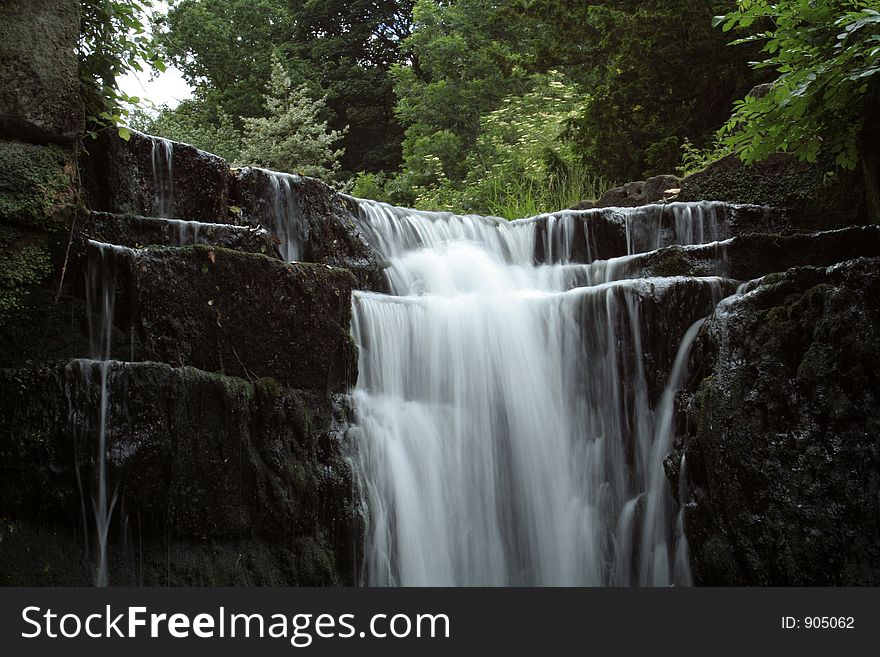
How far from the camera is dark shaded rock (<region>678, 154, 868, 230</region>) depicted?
890 centimetres

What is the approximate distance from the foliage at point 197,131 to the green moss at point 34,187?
1327 centimetres

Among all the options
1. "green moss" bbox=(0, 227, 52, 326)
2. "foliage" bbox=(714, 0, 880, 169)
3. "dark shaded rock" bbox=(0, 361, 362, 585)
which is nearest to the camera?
"dark shaded rock" bbox=(0, 361, 362, 585)

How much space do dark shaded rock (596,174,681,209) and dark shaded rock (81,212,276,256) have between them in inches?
230

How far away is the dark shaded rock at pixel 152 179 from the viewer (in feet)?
22.5

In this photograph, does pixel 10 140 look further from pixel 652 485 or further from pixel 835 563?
pixel 835 563

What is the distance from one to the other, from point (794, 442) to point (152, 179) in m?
5.27

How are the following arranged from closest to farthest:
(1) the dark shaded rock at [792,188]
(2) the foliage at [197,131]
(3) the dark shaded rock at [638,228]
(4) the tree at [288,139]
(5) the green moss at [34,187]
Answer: (5) the green moss at [34,187], (1) the dark shaded rock at [792,188], (3) the dark shaded rock at [638,228], (4) the tree at [288,139], (2) the foliage at [197,131]

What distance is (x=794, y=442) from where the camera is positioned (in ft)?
17.0

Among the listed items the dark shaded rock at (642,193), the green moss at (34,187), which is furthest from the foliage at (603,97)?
the green moss at (34,187)

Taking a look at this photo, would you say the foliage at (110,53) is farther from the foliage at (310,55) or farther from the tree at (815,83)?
the foliage at (310,55)

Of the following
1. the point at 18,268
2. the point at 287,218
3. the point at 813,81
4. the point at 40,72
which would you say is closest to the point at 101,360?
the point at 18,268

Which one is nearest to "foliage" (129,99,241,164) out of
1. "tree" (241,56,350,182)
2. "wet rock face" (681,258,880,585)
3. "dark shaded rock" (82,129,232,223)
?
"tree" (241,56,350,182)

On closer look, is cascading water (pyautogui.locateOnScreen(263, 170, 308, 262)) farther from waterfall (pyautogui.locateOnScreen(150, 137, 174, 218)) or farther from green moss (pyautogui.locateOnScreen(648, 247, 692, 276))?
green moss (pyautogui.locateOnScreen(648, 247, 692, 276))

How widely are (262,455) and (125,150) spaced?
3078 mm
